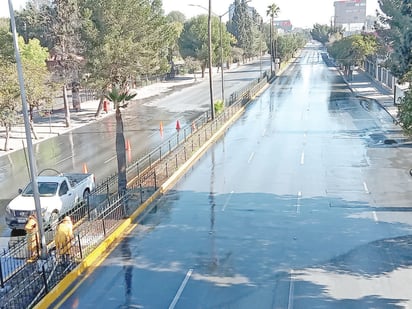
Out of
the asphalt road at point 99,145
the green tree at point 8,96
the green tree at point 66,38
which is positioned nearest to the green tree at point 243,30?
the asphalt road at point 99,145

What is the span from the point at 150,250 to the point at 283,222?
476 cm

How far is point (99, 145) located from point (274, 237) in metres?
19.6

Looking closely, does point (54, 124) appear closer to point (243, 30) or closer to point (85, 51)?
point (85, 51)

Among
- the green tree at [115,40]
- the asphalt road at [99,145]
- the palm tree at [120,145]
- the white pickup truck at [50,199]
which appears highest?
the green tree at [115,40]

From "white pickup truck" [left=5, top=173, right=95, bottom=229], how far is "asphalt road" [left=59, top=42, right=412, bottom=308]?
111 inches

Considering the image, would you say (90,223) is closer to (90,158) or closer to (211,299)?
(211,299)

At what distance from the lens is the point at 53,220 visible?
17250mm

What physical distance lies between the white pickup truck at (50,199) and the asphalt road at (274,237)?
9.21 ft

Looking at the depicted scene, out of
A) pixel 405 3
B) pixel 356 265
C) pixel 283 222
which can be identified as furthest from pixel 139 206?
pixel 405 3

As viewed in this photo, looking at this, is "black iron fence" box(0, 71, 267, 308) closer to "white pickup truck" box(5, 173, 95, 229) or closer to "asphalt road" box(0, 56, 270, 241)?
"white pickup truck" box(5, 173, 95, 229)

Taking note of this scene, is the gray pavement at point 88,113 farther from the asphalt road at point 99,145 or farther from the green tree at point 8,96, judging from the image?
the green tree at point 8,96

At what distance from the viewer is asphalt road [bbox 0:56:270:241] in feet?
85.2

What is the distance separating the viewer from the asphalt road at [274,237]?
12656 mm

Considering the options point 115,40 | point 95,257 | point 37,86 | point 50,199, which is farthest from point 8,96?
point 95,257
